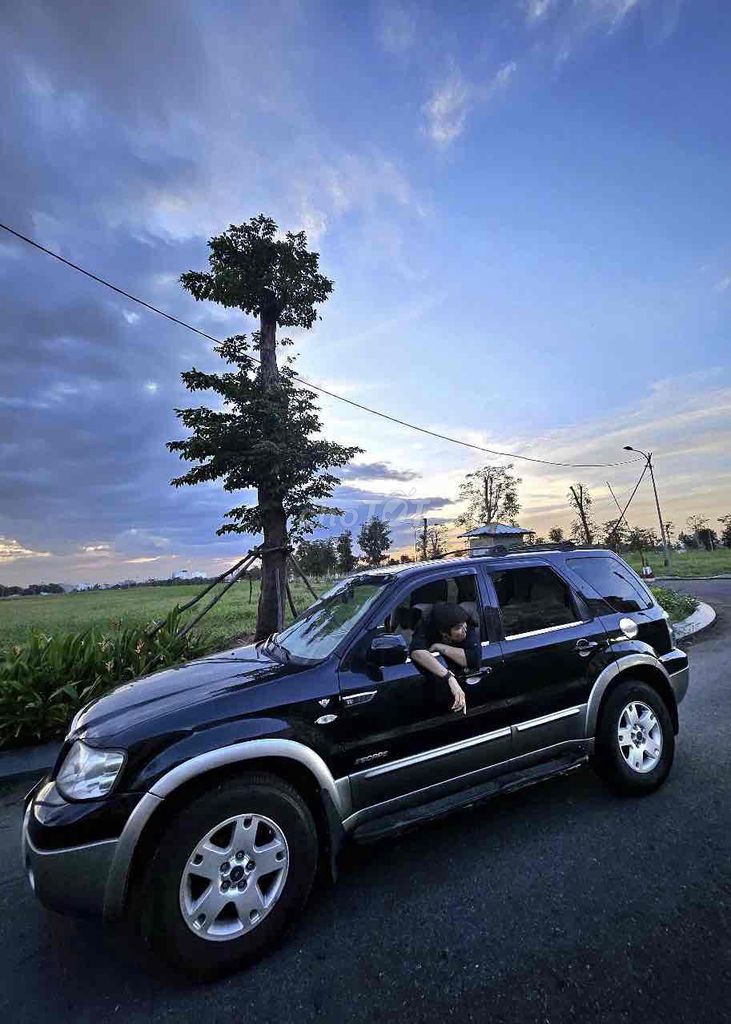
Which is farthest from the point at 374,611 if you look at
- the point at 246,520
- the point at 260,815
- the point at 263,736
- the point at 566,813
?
the point at 246,520

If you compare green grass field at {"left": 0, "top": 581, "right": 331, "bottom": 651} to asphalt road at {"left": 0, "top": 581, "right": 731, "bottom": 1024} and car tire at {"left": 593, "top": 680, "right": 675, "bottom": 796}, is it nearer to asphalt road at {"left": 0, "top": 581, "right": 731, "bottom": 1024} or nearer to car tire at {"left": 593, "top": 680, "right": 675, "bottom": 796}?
asphalt road at {"left": 0, "top": 581, "right": 731, "bottom": 1024}

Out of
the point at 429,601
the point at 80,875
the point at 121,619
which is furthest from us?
the point at 121,619

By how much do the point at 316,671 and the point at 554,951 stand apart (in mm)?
1624

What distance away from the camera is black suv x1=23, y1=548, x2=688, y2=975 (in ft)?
6.90

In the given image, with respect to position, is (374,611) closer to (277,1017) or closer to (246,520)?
(277,1017)

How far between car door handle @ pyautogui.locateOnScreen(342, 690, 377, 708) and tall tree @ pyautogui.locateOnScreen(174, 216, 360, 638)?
23.1 ft

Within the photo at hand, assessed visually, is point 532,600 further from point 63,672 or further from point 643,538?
point 643,538

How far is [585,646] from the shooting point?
3.51 meters

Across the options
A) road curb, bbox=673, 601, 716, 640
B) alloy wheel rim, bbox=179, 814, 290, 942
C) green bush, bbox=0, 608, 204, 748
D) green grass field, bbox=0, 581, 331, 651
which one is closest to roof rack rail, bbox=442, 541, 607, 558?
alloy wheel rim, bbox=179, 814, 290, 942

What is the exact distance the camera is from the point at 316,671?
270cm

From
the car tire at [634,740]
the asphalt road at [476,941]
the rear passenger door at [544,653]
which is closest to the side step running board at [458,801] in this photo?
the rear passenger door at [544,653]

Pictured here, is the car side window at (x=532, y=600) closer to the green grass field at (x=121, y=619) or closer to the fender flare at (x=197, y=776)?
the fender flare at (x=197, y=776)

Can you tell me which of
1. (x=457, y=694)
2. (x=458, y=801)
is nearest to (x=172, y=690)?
(x=457, y=694)

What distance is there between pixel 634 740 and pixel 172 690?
320cm
